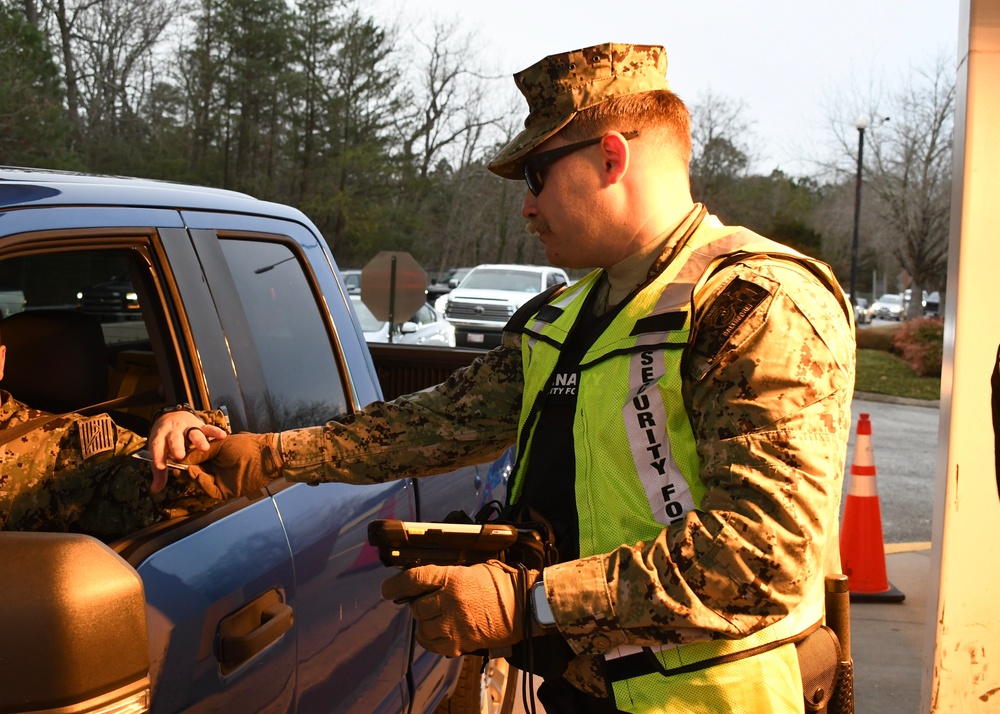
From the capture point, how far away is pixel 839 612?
88.6 inches

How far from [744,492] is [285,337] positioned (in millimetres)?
1500

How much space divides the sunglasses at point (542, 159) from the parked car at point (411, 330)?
10.5m

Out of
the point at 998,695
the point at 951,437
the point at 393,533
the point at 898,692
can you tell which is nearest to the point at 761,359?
the point at 393,533

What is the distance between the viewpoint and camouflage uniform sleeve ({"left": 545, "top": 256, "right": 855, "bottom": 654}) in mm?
1542

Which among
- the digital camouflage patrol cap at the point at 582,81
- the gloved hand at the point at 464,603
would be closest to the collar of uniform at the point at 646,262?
the digital camouflage patrol cap at the point at 582,81

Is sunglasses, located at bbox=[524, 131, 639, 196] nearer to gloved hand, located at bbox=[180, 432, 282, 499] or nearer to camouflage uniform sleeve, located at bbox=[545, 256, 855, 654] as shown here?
camouflage uniform sleeve, located at bbox=[545, 256, 855, 654]

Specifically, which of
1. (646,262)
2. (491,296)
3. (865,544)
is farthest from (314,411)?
(491,296)

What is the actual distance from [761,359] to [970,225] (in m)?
2.19

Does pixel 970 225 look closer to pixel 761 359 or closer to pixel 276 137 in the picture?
pixel 761 359

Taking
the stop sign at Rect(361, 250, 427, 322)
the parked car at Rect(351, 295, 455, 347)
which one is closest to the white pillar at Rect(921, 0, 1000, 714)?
the stop sign at Rect(361, 250, 427, 322)

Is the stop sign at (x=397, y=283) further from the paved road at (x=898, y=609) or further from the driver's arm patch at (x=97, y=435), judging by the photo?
the driver's arm patch at (x=97, y=435)

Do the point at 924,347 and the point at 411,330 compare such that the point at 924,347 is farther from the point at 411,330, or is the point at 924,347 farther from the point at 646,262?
the point at 646,262

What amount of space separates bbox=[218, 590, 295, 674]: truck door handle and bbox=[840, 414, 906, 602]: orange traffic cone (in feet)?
15.9

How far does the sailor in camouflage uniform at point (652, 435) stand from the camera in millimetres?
1562
